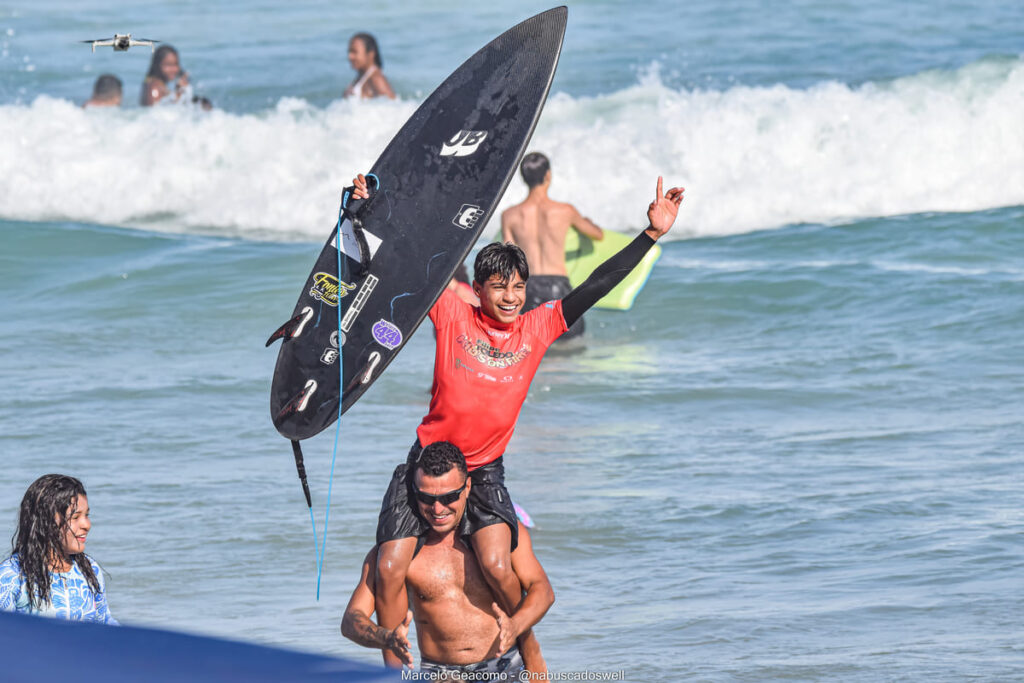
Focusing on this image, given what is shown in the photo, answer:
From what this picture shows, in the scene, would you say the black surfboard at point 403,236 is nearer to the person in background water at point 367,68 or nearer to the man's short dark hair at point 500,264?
the man's short dark hair at point 500,264

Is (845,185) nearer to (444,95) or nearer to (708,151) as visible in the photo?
(708,151)

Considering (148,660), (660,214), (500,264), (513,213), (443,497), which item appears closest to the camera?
(148,660)

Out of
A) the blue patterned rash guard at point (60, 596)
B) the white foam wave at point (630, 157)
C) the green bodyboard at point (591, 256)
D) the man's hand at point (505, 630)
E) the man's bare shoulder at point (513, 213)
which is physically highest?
the blue patterned rash guard at point (60, 596)

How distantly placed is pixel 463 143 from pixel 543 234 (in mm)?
5535

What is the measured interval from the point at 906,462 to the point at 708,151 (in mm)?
10044

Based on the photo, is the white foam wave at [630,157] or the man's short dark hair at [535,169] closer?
the man's short dark hair at [535,169]

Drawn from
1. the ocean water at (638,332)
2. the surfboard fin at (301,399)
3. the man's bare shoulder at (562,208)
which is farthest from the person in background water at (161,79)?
the surfboard fin at (301,399)

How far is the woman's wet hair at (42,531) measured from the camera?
164 inches

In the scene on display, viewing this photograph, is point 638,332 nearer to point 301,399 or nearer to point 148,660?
point 301,399

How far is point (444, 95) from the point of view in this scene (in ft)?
17.6

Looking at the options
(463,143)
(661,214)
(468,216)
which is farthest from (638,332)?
(661,214)

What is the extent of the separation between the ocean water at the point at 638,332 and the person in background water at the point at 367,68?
86 centimetres

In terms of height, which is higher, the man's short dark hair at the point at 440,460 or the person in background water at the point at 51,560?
the man's short dark hair at the point at 440,460

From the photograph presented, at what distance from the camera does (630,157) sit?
1755 centimetres
